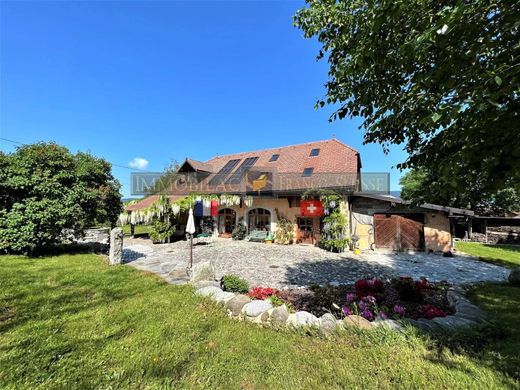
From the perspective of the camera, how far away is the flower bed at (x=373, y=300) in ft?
13.0

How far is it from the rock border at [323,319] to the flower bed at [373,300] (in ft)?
1.07

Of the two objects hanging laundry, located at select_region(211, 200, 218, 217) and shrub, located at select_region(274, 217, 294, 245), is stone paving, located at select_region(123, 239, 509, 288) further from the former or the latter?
hanging laundry, located at select_region(211, 200, 218, 217)

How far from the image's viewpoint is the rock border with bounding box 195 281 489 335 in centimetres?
329

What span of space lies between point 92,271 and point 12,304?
7.93ft

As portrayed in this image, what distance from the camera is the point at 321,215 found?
40.5 ft

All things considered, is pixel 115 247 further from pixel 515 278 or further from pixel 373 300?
pixel 515 278

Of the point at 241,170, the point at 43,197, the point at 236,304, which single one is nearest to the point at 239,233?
the point at 241,170

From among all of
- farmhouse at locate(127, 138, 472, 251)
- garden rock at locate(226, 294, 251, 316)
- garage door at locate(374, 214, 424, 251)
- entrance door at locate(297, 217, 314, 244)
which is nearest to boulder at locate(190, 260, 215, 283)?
garden rock at locate(226, 294, 251, 316)

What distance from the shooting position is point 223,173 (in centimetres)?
1770

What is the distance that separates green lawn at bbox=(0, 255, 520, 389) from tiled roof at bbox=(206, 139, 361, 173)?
10.2 meters

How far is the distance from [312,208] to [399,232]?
13.4 feet

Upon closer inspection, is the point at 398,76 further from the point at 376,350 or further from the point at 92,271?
the point at 92,271

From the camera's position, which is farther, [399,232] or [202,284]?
[399,232]

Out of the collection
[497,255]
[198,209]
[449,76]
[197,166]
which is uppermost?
[197,166]
